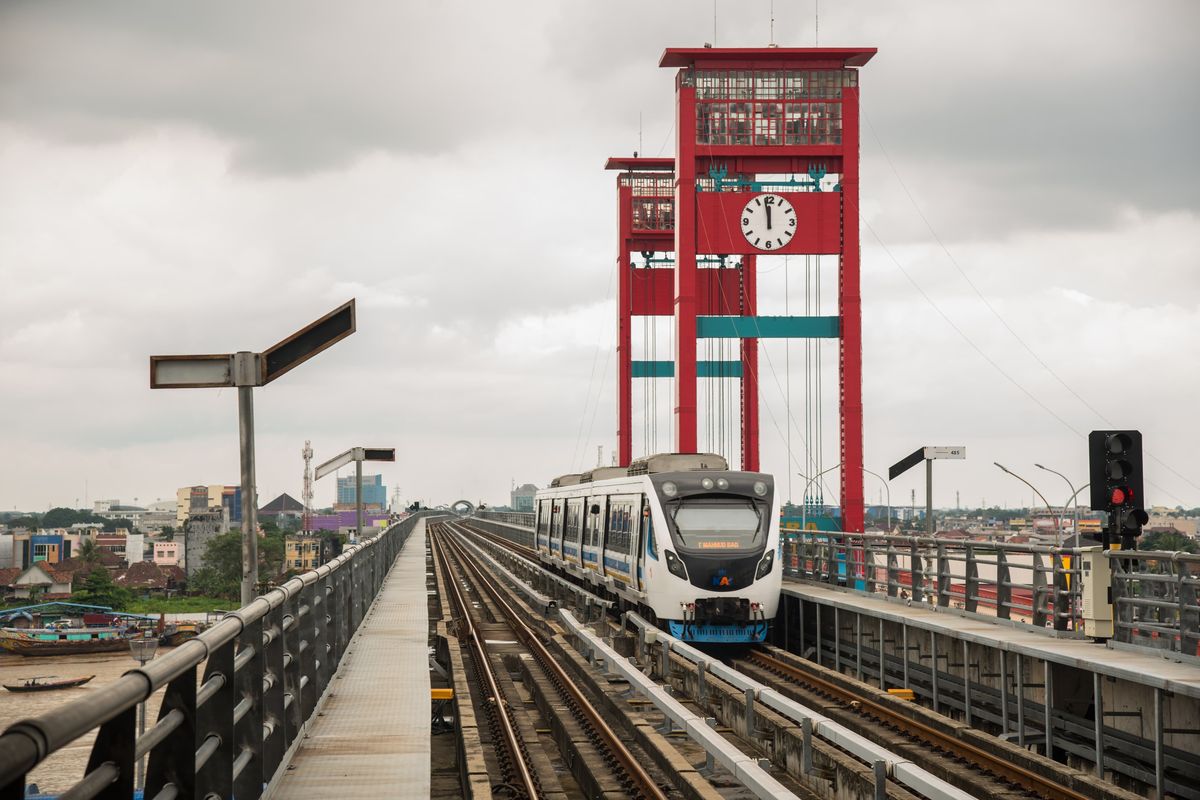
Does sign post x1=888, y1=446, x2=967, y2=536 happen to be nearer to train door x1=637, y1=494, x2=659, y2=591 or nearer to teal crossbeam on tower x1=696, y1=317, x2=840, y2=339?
train door x1=637, y1=494, x2=659, y2=591

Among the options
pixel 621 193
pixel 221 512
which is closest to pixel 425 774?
pixel 621 193

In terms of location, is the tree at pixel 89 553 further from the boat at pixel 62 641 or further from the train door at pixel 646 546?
the train door at pixel 646 546

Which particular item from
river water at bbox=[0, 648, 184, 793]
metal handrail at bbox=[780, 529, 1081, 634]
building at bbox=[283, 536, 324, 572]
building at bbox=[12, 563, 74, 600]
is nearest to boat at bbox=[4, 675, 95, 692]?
river water at bbox=[0, 648, 184, 793]

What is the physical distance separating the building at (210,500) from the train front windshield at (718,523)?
110 m

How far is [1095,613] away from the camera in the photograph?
13.3m

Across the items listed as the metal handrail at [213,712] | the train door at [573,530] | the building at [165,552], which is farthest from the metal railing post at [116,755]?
the building at [165,552]

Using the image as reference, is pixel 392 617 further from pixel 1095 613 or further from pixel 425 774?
pixel 425 774

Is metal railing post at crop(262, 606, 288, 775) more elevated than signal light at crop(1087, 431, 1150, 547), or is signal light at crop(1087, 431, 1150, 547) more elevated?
signal light at crop(1087, 431, 1150, 547)

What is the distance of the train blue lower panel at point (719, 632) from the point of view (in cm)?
1966

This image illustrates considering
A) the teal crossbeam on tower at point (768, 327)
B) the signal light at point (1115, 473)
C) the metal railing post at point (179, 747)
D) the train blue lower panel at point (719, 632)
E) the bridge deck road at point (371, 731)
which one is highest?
the teal crossbeam on tower at point (768, 327)

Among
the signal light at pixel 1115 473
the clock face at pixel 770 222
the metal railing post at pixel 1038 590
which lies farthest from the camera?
the clock face at pixel 770 222

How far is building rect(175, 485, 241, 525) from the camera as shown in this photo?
137675 millimetres

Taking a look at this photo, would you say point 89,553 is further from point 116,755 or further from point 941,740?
point 116,755

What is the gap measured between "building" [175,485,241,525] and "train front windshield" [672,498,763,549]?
361 ft
